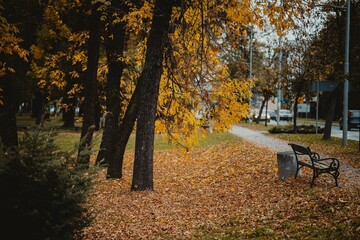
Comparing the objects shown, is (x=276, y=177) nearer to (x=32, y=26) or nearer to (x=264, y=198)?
(x=264, y=198)

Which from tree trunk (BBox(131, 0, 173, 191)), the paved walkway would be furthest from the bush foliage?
the paved walkway

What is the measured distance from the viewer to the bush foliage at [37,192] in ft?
15.6

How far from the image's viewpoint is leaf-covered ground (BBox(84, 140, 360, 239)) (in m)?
7.18

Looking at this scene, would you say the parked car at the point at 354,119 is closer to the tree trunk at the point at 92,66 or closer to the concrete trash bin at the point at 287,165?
the concrete trash bin at the point at 287,165

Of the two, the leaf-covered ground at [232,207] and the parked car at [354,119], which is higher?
the parked car at [354,119]

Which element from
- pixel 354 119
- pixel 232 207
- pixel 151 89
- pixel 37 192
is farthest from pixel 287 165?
pixel 354 119

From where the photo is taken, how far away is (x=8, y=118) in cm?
1512

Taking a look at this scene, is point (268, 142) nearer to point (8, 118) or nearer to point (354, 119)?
point (8, 118)

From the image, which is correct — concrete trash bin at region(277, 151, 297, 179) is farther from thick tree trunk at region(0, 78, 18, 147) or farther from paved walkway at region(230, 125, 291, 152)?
thick tree trunk at region(0, 78, 18, 147)

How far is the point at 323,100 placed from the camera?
62438 mm

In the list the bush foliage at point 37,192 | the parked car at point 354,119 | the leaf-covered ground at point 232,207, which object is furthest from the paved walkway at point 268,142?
the bush foliage at point 37,192

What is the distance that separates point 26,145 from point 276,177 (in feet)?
28.0

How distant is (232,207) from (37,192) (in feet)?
18.4

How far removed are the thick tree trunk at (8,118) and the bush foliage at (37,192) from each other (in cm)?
1073
